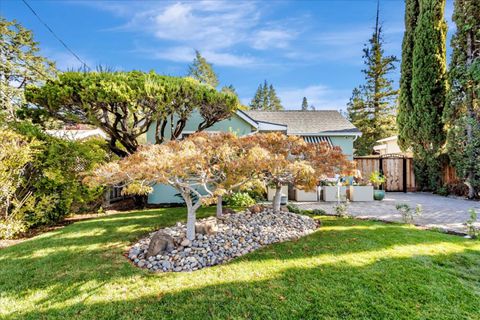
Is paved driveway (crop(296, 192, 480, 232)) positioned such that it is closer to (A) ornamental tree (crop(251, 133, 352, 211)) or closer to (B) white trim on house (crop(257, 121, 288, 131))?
(A) ornamental tree (crop(251, 133, 352, 211))

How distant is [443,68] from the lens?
21.5 metres

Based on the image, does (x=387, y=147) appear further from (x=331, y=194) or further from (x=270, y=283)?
(x=270, y=283)

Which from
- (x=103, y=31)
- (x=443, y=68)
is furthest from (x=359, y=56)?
(x=103, y=31)

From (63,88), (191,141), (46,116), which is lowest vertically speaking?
(191,141)

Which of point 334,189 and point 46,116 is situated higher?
point 46,116

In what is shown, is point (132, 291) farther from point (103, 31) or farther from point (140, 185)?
point (103, 31)

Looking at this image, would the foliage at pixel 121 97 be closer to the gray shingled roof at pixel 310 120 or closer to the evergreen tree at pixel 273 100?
the gray shingled roof at pixel 310 120

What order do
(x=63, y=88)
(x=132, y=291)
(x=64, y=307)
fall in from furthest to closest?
(x=63, y=88)
(x=132, y=291)
(x=64, y=307)

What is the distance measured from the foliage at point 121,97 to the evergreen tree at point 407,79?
19.1 m

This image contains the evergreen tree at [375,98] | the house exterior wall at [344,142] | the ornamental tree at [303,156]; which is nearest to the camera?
the ornamental tree at [303,156]

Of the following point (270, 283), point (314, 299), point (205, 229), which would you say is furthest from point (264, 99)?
point (314, 299)

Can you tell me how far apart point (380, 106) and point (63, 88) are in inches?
1570

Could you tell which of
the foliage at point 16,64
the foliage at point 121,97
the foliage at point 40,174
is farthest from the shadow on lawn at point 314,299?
the foliage at point 16,64

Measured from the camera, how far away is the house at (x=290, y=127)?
18.9m
